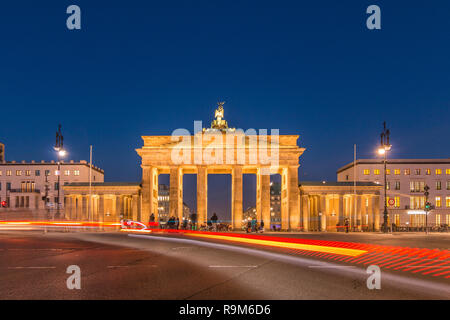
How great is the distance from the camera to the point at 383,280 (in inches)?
398

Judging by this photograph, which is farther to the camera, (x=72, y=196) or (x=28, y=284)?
(x=72, y=196)

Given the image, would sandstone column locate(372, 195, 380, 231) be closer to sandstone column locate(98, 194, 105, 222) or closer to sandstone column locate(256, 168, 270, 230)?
sandstone column locate(256, 168, 270, 230)

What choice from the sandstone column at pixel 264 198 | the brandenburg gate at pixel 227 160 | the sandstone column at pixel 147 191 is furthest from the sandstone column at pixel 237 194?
the sandstone column at pixel 147 191

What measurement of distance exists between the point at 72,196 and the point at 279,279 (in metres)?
55.9

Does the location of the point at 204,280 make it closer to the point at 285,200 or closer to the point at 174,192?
the point at 174,192

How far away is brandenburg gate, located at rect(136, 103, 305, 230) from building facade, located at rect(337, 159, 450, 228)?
33162 millimetres

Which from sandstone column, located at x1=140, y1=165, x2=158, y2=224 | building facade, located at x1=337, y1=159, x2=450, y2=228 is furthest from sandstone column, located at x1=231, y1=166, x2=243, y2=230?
building facade, located at x1=337, y1=159, x2=450, y2=228

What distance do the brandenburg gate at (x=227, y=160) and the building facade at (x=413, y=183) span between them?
3316 cm

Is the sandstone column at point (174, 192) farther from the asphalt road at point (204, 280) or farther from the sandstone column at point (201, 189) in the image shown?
the asphalt road at point (204, 280)

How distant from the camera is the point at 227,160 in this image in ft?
184

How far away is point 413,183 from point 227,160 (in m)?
50.1

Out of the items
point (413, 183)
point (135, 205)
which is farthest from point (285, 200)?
point (413, 183)
